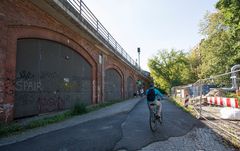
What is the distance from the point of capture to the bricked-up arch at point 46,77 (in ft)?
31.3

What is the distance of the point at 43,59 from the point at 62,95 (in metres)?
2.77

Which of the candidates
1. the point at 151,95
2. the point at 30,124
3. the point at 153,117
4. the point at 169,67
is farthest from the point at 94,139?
the point at 169,67

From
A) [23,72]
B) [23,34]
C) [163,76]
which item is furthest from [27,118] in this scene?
[163,76]

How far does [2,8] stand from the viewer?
805cm

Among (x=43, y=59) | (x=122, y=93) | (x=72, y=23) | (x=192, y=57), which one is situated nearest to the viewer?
(x=43, y=59)

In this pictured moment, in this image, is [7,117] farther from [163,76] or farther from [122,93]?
[163,76]

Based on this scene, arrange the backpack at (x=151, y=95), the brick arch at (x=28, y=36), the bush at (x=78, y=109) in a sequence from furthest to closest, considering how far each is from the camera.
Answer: the bush at (x=78, y=109), the brick arch at (x=28, y=36), the backpack at (x=151, y=95)

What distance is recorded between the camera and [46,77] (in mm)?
11289

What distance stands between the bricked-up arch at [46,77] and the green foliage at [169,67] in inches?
1826

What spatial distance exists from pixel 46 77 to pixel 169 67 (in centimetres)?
5349

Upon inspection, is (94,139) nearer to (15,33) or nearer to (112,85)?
(15,33)

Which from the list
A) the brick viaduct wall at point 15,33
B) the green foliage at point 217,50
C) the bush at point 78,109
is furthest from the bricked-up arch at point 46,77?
the green foliage at point 217,50

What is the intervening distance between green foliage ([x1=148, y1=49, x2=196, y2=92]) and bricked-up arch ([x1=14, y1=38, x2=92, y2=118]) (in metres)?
46.4

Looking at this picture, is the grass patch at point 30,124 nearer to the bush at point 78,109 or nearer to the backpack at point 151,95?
the bush at point 78,109
